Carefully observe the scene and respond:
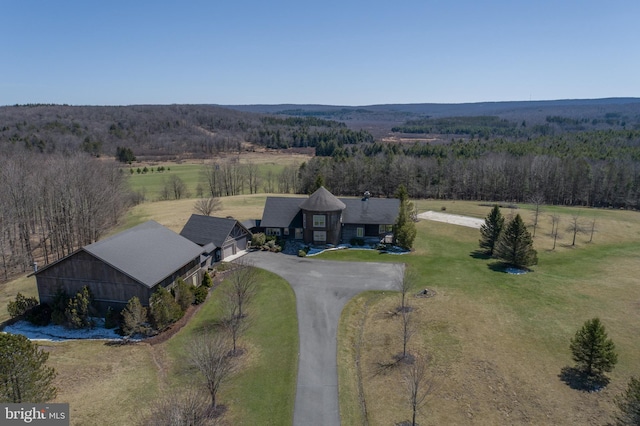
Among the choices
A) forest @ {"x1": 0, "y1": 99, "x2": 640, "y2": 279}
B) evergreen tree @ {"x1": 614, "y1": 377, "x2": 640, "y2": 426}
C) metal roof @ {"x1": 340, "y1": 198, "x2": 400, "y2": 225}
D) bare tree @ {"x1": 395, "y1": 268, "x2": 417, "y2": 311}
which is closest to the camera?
evergreen tree @ {"x1": 614, "y1": 377, "x2": 640, "y2": 426}

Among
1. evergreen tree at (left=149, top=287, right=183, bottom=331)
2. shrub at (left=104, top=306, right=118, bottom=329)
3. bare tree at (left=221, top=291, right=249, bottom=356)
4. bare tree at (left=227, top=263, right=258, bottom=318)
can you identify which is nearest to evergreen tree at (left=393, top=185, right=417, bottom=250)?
bare tree at (left=227, top=263, right=258, bottom=318)

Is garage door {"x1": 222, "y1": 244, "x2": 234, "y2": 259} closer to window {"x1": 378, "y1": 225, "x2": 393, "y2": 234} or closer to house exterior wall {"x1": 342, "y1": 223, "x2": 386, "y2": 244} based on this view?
house exterior wall {"x1": 342, "y1": 223, "x2": 386, "y2": 244}

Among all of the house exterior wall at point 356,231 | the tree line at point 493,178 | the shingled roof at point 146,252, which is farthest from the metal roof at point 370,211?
the tree line at point 493,178

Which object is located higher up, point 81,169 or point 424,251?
point 81,169

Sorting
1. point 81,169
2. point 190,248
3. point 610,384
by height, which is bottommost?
point 610,384

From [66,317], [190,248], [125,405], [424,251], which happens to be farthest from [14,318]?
[424,251]

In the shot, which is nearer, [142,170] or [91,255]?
[91,255]

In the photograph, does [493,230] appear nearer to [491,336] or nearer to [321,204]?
[321,204]

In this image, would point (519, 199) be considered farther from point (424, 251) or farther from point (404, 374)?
Answer: point (404, 374)
